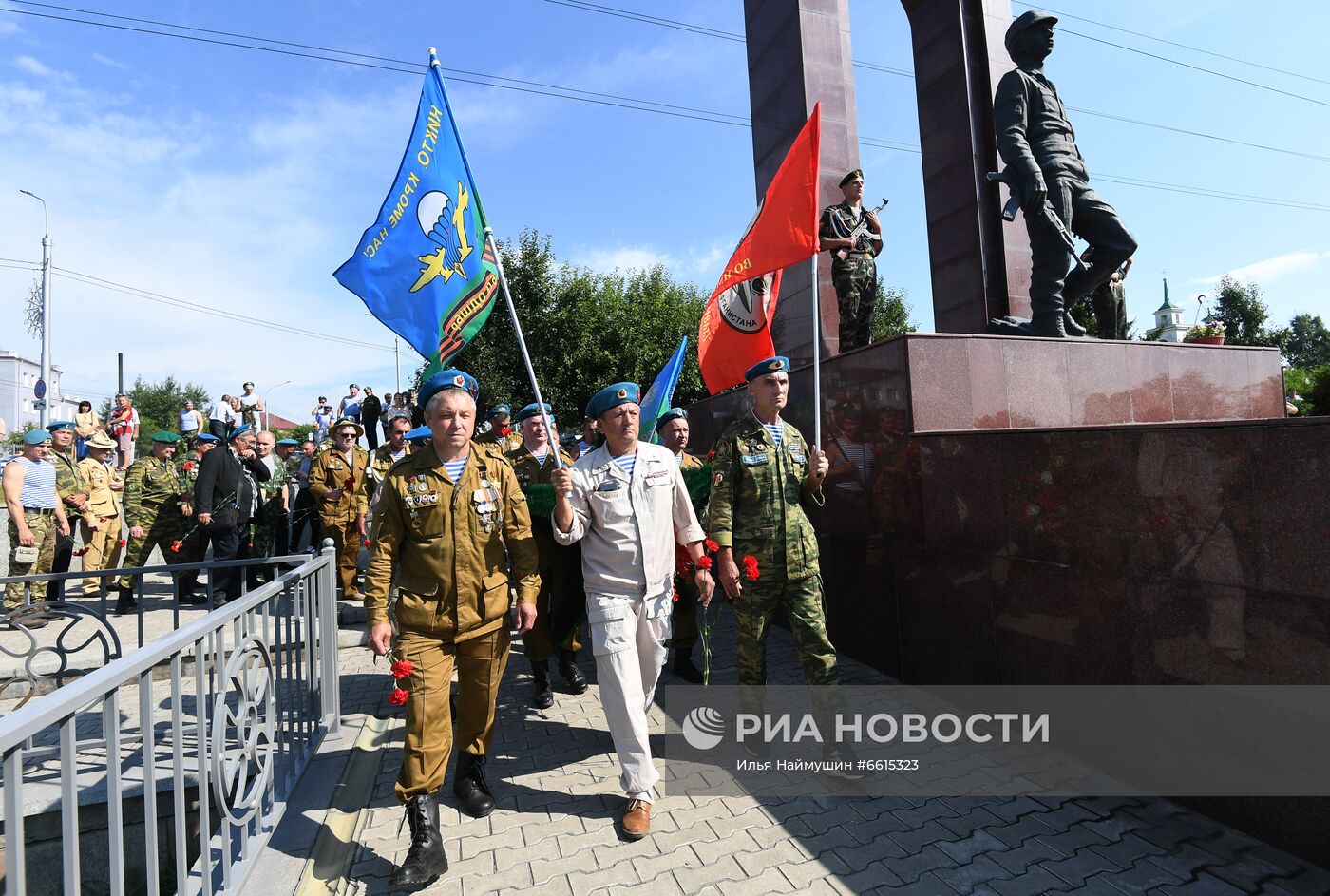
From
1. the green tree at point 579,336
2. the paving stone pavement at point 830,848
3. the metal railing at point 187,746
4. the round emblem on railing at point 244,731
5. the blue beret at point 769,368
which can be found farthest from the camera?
the green tree at point 579,336

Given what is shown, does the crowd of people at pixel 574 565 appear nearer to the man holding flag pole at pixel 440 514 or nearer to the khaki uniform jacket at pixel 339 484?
the man holding flag pole at pixel 440 514

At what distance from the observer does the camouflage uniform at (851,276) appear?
7074 millimetres

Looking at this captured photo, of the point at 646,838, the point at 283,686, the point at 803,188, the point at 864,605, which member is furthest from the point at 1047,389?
the point at 283,686

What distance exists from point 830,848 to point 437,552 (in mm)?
2086

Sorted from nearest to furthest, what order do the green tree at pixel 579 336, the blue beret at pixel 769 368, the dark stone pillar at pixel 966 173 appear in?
the blue beret at pixel 769 368 → the dark stone pillar at pixel 966 173 → the green tree at pixel 579 336

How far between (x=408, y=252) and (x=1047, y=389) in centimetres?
462

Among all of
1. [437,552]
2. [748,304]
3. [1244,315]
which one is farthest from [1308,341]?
[437,552]

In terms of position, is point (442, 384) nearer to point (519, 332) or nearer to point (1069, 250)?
point (519, 332)

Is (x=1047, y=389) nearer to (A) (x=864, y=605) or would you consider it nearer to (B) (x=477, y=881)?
(A) (x=864, y=605)

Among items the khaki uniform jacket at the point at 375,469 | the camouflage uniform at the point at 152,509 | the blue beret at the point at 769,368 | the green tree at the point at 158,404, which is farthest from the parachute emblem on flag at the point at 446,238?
the green tree at the point at 158,404

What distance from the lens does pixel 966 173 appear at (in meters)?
8.77

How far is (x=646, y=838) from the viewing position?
3.13 meters

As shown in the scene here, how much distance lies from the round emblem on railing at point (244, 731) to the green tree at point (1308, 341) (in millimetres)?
60468

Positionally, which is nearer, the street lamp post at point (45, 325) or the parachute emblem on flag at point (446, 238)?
the parachute emblem on flag at point (446, 238)
